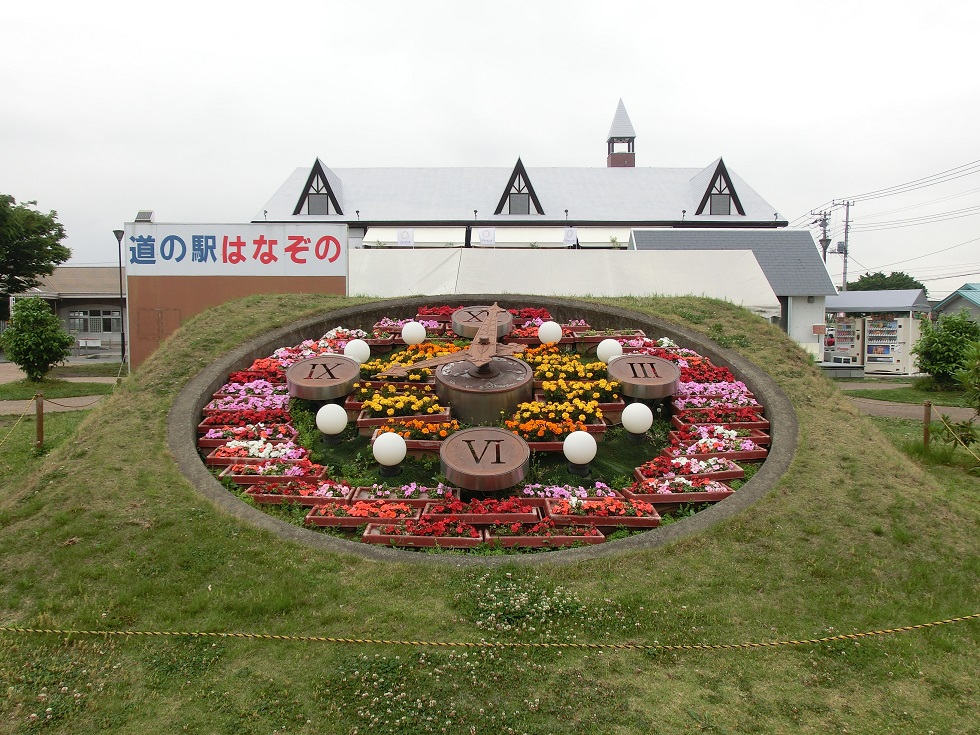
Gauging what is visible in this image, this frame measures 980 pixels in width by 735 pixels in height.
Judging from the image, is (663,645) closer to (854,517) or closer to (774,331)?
(854,517)

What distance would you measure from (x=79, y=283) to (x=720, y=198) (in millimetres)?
34671

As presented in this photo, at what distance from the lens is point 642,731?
3.71m

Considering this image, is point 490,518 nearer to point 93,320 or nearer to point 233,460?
point 233,460

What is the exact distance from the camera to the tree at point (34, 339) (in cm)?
1638

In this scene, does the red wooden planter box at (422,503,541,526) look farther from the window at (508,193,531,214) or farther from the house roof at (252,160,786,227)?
A: the window at (508,193,531,214)

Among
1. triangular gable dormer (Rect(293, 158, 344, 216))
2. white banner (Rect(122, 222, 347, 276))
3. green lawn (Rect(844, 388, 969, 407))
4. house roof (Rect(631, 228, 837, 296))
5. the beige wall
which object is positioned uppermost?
triangular gable dormer (Rect(293, 158, 344, 216))

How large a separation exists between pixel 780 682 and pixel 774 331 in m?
7.82

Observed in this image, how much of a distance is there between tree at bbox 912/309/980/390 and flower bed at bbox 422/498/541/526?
50.8ft

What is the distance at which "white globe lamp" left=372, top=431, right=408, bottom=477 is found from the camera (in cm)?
711

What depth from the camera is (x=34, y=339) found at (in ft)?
53.8

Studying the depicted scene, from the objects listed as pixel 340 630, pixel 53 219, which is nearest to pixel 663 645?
pixel 340 630

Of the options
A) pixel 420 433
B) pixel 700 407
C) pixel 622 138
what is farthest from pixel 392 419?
pixel 622 138

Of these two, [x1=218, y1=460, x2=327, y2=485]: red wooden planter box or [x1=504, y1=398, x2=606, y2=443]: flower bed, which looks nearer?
[x1=218, y1=460, x2=327, y2=485]: red wooden planter box

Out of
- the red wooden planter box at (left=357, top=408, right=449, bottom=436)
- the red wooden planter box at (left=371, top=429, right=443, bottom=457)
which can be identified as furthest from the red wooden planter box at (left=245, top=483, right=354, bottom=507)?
the red wooden planter box at (left=357, top=408, right=449, bottom=436)
